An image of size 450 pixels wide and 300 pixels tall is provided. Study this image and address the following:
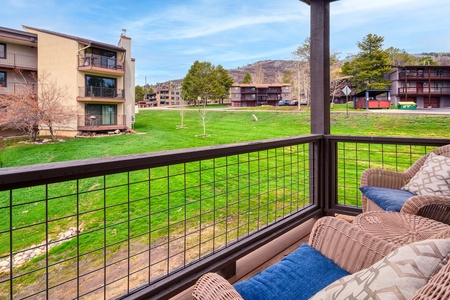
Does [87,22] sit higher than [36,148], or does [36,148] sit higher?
[87,22]

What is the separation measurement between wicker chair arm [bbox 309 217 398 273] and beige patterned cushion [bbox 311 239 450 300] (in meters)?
0.53

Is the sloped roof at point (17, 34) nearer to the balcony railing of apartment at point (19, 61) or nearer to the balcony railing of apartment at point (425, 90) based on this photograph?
the balcony railing of apartment at point (19, 61)

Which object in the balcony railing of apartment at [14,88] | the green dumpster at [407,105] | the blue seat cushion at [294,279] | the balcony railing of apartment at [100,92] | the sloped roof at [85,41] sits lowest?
the blue seat cushion at [294,279]

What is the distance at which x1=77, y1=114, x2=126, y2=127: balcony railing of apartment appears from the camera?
11.3 ft

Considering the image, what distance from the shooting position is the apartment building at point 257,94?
14.0 ft

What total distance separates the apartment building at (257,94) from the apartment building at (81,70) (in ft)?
4.73

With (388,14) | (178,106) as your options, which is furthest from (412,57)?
(178,106)

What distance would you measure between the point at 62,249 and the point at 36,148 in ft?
3.67

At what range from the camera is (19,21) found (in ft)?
10.1

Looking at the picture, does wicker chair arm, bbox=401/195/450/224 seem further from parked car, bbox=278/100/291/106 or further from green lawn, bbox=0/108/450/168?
parked car, bbox=278/100/291/106

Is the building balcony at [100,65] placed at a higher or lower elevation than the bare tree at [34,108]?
higher

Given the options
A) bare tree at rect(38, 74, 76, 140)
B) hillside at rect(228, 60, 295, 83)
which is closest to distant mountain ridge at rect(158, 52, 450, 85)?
hillside at rect(228, 60, 295, 83)

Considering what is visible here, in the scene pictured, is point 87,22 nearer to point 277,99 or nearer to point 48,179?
point 277,99

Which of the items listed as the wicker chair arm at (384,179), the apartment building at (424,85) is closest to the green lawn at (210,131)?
the apartment building at (424,85)
